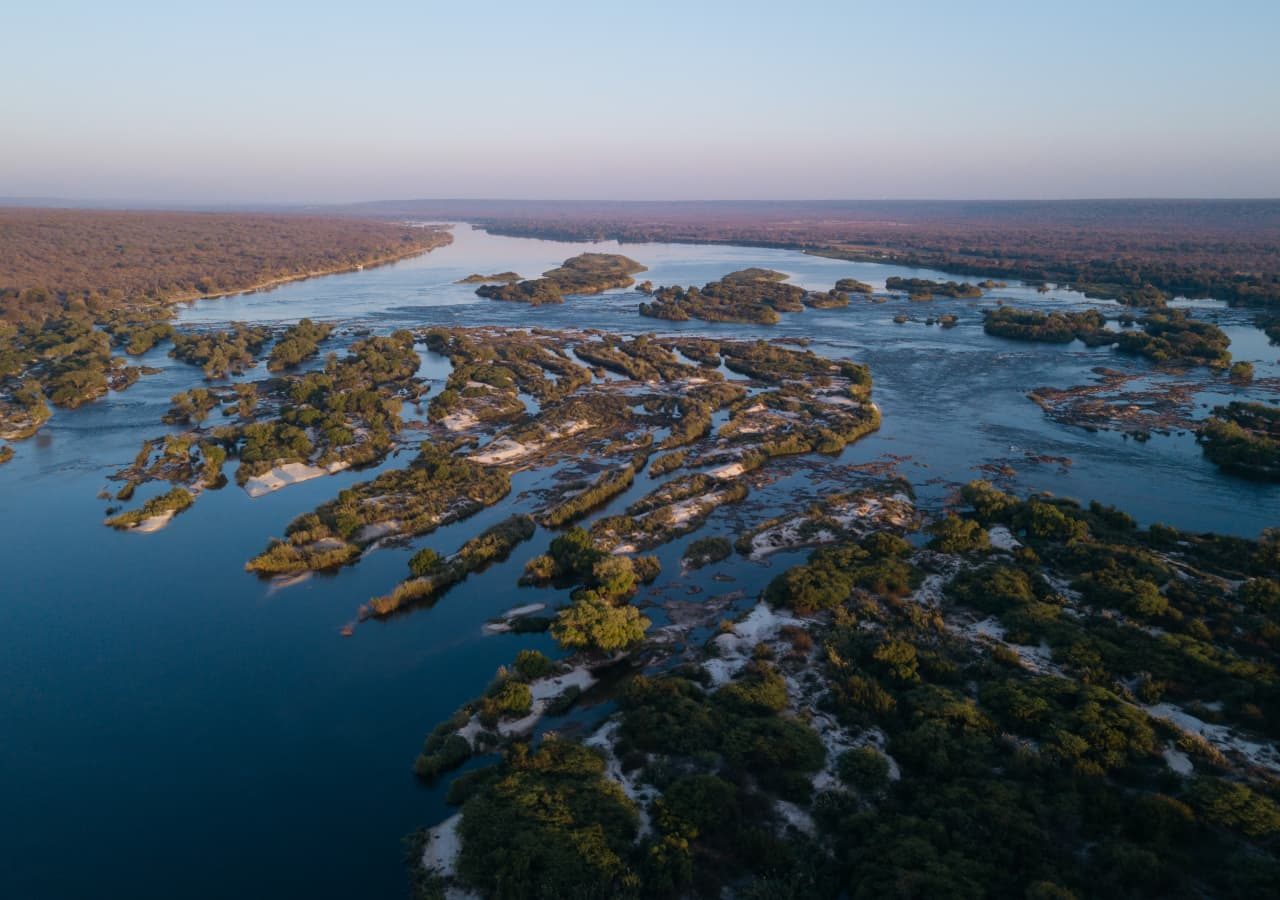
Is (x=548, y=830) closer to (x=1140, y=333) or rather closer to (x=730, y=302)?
(x=1140, y=333)

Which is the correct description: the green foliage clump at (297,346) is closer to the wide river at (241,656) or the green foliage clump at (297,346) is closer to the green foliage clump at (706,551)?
the wide river at (241,656)

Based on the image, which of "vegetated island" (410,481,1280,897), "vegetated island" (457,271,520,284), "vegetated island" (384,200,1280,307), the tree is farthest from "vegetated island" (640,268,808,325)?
the tree

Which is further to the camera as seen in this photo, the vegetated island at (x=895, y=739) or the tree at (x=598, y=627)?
the tree at (x=598, y=627)

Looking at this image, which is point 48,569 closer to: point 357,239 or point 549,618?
point 549,618

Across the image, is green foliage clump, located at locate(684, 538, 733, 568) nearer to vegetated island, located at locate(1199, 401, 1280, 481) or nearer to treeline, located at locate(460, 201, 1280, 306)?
vegetated island, located at locate(1199, 401, 1280, 481)

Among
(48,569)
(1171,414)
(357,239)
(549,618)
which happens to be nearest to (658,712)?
(549,618)

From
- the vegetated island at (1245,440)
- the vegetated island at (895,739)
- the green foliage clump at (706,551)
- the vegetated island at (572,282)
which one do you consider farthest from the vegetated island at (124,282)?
the vegetated island at (1245,440)
